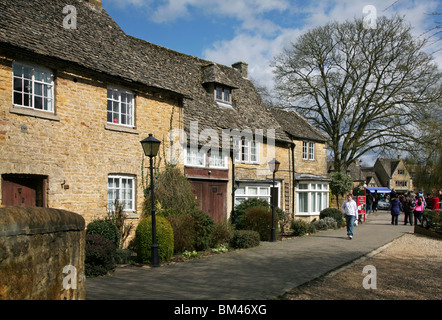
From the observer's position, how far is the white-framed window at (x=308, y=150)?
86.5 ft

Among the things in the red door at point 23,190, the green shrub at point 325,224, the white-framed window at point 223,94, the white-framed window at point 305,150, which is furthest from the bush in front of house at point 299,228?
the red door at point 23,190

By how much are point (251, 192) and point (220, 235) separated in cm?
652

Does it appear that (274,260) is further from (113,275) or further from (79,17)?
(79,17)

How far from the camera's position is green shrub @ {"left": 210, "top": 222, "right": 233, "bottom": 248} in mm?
14123

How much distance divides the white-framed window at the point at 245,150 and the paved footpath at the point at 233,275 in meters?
6.31

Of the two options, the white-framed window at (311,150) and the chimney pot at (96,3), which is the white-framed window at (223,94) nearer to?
the white-framed window at (311,150)

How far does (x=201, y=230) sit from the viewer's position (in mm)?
13391

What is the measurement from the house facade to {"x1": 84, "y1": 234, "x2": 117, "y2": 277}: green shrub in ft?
7.75

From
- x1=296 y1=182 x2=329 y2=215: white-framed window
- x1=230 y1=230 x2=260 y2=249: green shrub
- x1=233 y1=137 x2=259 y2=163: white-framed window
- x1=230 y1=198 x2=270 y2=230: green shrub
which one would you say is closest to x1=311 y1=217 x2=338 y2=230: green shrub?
x1=296 y1=182 x2=329 y2=215: white-framed window

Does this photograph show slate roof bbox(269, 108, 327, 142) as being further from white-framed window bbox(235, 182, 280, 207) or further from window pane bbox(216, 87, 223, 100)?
window pane bbox(216, 87, 223, 100)

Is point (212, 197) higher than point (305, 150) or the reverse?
the reverse

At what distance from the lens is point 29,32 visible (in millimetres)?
11461

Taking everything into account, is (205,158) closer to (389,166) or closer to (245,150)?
(245,150)

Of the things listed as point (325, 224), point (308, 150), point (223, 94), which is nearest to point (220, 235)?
point (325, 224)
